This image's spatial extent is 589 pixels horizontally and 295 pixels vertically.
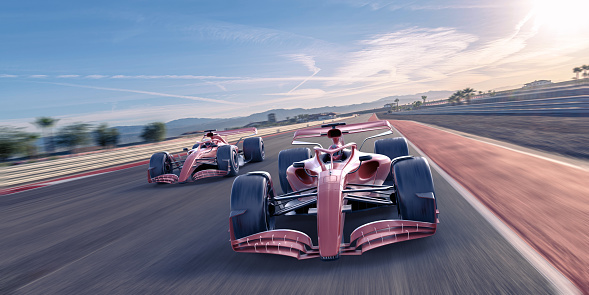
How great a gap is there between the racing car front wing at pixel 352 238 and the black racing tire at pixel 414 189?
0.54ft

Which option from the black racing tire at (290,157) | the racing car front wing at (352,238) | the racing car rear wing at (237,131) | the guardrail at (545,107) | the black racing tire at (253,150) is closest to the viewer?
the racing car front wing at (352,238)

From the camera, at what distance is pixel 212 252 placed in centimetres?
418

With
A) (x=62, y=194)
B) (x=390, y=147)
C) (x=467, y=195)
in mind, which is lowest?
(x=62, y=194)

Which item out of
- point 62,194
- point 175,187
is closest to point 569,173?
point 175,187

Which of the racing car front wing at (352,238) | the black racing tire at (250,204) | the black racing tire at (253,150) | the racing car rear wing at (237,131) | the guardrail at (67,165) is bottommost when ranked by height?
the guardrail at (67,165)

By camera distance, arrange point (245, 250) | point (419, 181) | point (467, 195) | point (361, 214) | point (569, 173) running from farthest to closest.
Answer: point (569, 173)
point (467, 195)
point (361, 214)
point (419, 181)
point (245, 250)

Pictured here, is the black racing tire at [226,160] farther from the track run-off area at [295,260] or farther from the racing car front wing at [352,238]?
the racing car front wing at [352,238]

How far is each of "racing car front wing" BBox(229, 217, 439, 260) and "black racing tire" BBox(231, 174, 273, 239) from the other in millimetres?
191

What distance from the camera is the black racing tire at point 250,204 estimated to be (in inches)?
153

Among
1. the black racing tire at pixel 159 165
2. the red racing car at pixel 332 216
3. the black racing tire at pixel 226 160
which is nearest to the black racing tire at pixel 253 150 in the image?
the black racing tire at pixel 226 160

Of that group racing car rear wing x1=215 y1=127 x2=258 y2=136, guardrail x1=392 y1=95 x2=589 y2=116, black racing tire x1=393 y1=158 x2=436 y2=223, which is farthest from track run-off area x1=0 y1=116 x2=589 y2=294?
guardrail x1=392 y1=95 x2=589 y2=116

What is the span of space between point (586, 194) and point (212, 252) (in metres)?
5.33

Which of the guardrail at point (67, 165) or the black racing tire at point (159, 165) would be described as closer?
the black racing tire at point (159, 165)

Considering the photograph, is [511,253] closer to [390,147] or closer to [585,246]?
[585,246]
